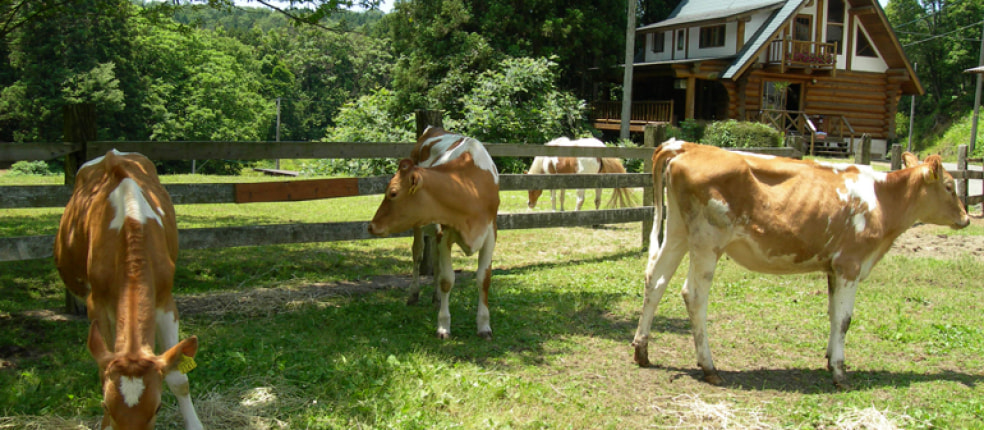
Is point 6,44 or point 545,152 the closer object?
point 545,152

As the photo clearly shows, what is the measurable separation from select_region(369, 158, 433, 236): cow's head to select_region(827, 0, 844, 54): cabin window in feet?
102

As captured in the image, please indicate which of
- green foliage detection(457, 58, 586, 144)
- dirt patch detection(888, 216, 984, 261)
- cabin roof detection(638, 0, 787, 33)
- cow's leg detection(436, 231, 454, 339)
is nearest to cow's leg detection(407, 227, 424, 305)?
cow's leg detection(436, 231, 454, 339)

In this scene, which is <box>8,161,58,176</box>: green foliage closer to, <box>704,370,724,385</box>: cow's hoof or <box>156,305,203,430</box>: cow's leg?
<box>156,305,203,430</box>: cow's leg

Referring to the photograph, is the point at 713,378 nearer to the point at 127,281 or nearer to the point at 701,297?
the point at 701,297

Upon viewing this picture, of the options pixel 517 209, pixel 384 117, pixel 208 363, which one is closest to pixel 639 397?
pixel 208 363

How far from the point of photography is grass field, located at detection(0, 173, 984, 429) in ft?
14.5

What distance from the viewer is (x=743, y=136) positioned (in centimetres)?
2469

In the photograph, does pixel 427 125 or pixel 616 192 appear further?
pixel 616 192

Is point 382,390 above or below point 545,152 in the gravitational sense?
below

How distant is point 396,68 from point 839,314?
2697 cm

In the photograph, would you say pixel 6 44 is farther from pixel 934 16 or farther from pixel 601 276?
pixel 934 16

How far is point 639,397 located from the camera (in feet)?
15.9

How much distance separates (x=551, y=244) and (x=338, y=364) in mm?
6138

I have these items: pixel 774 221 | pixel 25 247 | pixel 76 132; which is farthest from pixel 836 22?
pixel 25 247
